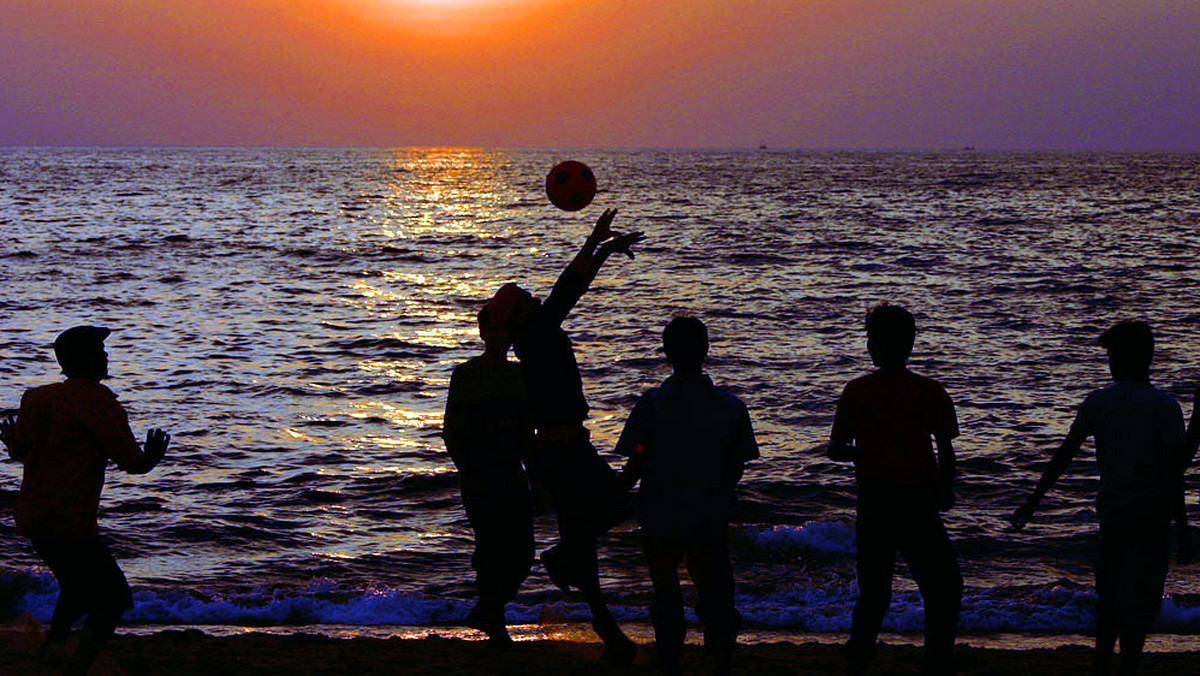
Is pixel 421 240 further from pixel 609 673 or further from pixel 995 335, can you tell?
pixel 609 673

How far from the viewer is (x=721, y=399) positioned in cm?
582

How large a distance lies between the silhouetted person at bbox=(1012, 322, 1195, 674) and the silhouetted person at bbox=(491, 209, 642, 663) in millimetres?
2289

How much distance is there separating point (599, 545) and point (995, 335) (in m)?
16.9

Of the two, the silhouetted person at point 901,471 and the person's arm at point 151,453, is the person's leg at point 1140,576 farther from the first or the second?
the person's arm at point 151,453

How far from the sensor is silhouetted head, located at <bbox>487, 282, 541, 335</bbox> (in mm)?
6441

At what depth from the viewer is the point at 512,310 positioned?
21.2 feet

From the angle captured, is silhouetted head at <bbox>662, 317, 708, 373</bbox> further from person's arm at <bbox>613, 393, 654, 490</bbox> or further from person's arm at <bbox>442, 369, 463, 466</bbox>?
person's arm at <bbox>442, 369, 463, 466</bbox>

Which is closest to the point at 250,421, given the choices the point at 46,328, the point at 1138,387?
the point at 46,328

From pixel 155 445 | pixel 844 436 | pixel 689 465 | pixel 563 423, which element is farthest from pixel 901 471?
pixel 155 445

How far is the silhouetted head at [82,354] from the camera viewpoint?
5.83m

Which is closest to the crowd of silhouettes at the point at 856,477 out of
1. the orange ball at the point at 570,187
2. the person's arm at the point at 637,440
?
the person's arm at the point at 637,440

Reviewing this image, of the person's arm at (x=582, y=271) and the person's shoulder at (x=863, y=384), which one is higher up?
the person's arm at (x=582, y=271)

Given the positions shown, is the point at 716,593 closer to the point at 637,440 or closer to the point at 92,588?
the point at 637,440

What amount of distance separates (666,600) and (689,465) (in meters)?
0.73
